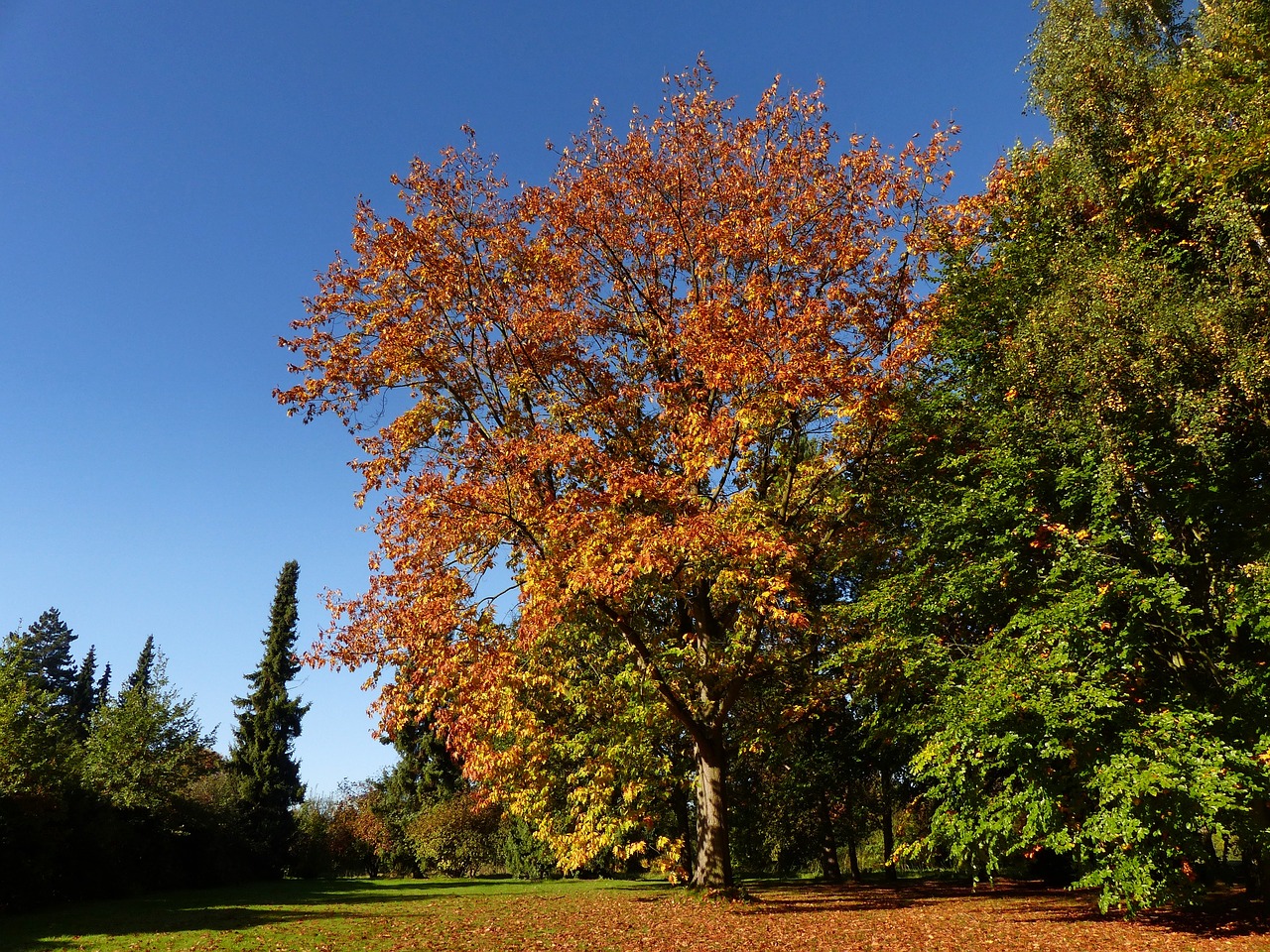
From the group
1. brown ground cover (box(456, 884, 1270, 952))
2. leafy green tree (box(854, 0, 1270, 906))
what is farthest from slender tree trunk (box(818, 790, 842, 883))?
leafy green tree (box(854, 0, 1270, 906))

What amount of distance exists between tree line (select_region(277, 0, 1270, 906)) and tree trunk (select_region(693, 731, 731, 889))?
0.12 meters

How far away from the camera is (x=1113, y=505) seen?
14.2 meters

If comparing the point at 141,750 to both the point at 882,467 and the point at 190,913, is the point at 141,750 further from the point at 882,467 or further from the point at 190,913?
the point at 882,467

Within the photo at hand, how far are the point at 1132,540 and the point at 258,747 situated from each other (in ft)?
179

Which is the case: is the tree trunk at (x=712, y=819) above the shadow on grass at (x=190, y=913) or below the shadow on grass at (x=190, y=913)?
above

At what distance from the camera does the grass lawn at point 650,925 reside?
13156 mm

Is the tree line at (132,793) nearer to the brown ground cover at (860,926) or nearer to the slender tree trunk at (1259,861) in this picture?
the brown ground cover at (860,926)

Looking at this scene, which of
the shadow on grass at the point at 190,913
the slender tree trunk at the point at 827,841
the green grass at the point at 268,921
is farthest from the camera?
the slender tree trunk at the point at 827,841

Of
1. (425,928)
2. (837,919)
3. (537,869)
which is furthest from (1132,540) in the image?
(537,869)

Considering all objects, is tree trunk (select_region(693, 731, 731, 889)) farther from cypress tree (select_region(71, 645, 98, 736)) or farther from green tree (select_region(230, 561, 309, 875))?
cypress tree (select_region(71, 645, 98, 736))

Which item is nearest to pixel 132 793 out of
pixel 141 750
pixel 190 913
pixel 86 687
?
pixel 141 750

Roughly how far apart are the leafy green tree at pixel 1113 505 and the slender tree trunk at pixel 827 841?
549 inches

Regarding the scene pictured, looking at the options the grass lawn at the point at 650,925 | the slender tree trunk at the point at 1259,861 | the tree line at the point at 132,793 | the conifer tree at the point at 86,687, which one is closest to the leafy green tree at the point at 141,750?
the tree line at the point at 132,793

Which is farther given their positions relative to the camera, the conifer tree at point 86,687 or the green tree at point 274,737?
the conifer tree at point 86,687
